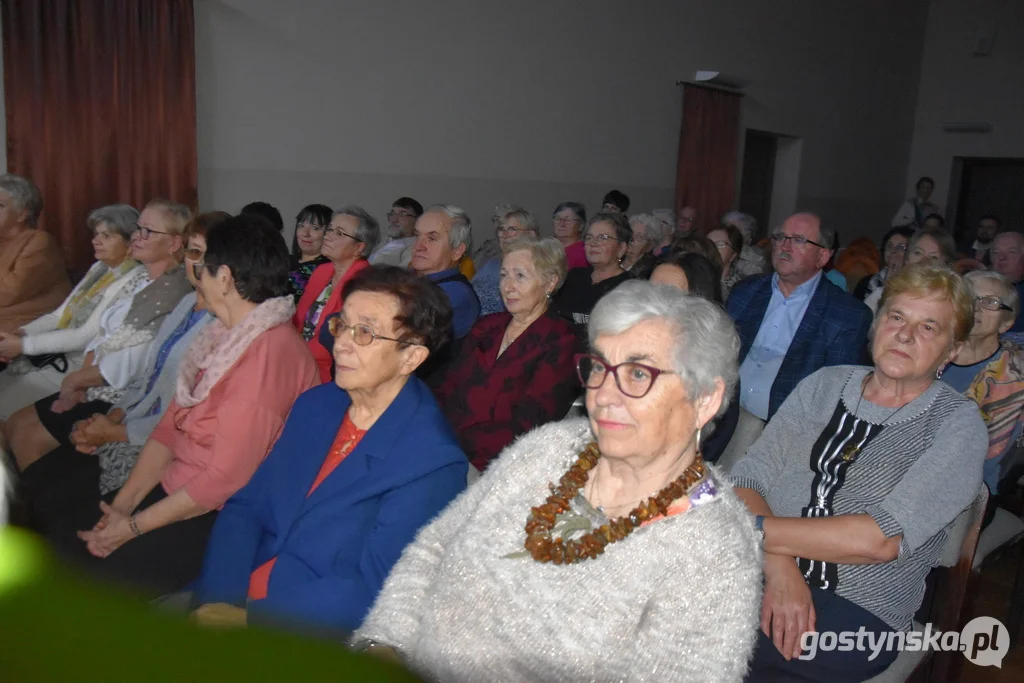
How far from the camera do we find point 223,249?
92.1 inches

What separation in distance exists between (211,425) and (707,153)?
782cm

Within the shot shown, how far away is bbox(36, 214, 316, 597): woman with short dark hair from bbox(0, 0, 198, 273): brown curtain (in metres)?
3.27

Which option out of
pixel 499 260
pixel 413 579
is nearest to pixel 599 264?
pixel 499 260

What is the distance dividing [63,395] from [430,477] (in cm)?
184

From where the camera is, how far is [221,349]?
87.4 inches

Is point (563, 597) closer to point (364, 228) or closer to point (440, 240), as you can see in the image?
point (440, 240)

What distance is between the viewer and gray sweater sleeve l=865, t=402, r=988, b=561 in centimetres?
170

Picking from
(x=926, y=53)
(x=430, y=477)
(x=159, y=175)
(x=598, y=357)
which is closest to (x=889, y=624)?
(x=598, y=357)

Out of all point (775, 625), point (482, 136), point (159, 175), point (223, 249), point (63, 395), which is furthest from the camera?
point (482, 136)

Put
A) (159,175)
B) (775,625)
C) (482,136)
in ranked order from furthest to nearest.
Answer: (482,136)
(159,175)
(775,625)

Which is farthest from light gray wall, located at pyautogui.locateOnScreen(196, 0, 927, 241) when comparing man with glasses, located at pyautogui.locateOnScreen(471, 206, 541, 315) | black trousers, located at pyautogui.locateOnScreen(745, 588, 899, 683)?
black trousers, located at pyautogui.locateOnScreen(745, 588, 899, 683)

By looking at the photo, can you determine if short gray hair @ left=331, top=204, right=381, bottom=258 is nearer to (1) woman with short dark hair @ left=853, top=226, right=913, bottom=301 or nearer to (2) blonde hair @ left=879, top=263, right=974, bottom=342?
(2) blonde hair @ left=879, top=263, right=974, bottom=342

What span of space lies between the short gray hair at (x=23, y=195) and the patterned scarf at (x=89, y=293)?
29.3 inches

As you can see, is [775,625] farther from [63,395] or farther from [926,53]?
[926,53]
